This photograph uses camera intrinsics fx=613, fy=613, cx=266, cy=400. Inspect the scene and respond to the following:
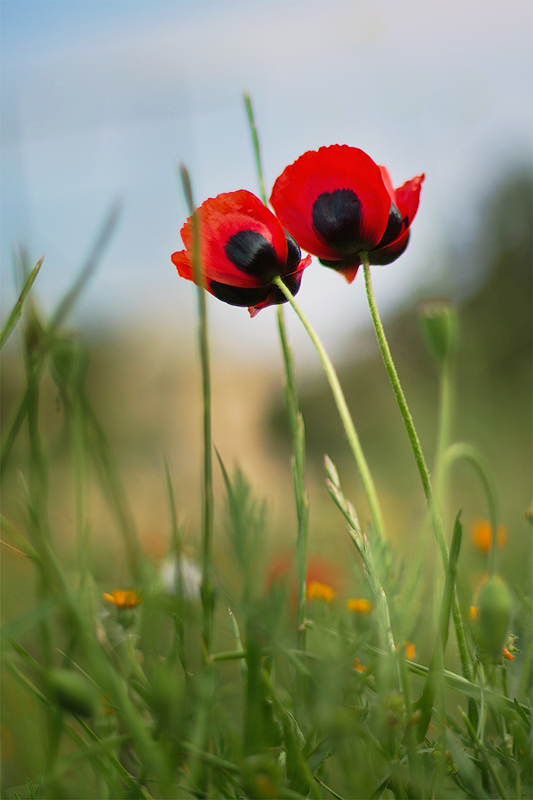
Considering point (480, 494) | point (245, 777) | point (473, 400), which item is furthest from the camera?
point (473, 400)

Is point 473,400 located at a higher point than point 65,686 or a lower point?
lower

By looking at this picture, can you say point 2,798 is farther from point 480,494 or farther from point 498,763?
point 480,494

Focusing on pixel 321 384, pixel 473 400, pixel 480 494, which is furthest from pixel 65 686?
pixel 321 384

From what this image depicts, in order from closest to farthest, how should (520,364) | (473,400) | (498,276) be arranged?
1. (473,400)
2. (520,364)
3. (498,276)

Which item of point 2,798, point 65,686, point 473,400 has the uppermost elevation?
point 65,686

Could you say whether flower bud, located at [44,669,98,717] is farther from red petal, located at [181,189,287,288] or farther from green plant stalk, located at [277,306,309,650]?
red petal, located at [181,189,287,288]

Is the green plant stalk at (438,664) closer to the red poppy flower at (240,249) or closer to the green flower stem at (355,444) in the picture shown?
the green flower stem at (355,444)

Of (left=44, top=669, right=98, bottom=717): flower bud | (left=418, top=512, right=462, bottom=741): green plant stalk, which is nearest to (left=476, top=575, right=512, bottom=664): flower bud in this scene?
(left=418, top=512, right=462, bottom=741): green plant stalk

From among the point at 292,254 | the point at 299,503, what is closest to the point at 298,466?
the point at 299,503

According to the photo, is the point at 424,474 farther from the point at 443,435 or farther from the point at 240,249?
the point at 240,249
